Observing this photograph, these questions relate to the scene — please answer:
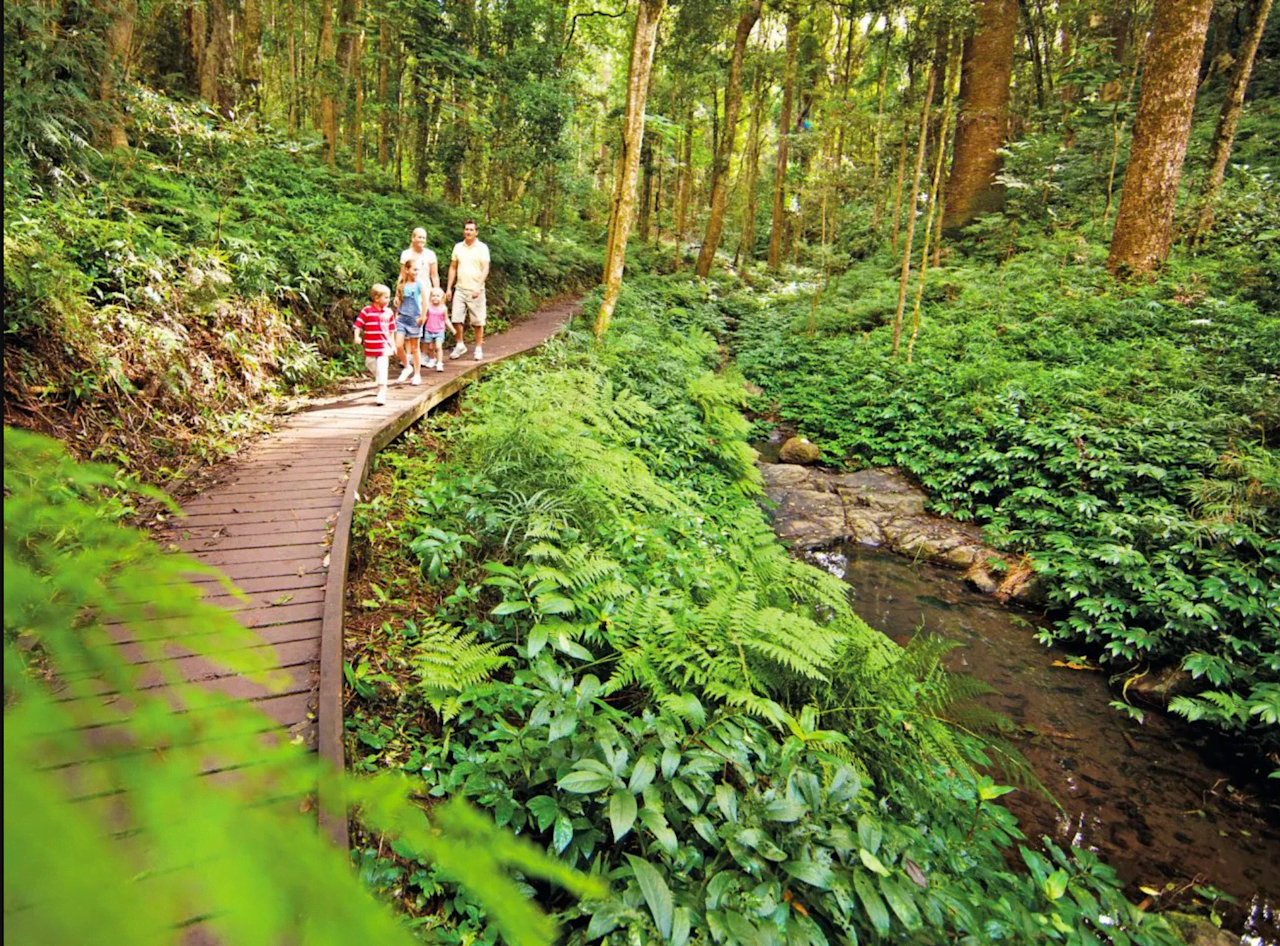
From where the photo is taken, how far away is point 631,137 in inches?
438

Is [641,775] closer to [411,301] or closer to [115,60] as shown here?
[411,301]

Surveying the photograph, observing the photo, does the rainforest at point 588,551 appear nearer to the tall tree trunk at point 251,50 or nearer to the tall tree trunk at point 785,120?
the tall tree trunk at point 251,50

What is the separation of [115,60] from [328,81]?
5.79m

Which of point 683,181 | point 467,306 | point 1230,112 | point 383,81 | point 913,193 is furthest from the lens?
point 683,181

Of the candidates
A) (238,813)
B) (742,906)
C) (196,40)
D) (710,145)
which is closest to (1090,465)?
(742,906)

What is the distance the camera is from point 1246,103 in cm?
1836

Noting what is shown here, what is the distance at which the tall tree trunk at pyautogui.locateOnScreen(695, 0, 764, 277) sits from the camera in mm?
20000

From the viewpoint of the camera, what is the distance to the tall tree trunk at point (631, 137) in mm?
10781

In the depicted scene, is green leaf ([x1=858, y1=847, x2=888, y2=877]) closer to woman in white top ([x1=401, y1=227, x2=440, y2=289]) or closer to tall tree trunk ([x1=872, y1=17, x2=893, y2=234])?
woman in white top ([x1=401, y1=227, x2=440, y2=289])

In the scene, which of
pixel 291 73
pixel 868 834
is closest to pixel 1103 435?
pixel 868 834

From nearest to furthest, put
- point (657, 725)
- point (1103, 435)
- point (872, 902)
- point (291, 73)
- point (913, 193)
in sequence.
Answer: point (872, 902) → point (657, 725) → point (1103, 435) → point (913, 193) → point (291, 73)

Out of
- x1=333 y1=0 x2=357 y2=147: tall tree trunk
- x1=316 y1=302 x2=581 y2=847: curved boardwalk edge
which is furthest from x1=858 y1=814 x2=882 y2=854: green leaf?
x1=333 y1=0 x2=357 y2=147: tall tree trunk

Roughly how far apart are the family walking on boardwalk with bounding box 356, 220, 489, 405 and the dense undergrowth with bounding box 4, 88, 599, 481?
3.36 feet

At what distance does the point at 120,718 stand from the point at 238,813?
21 centimetres
